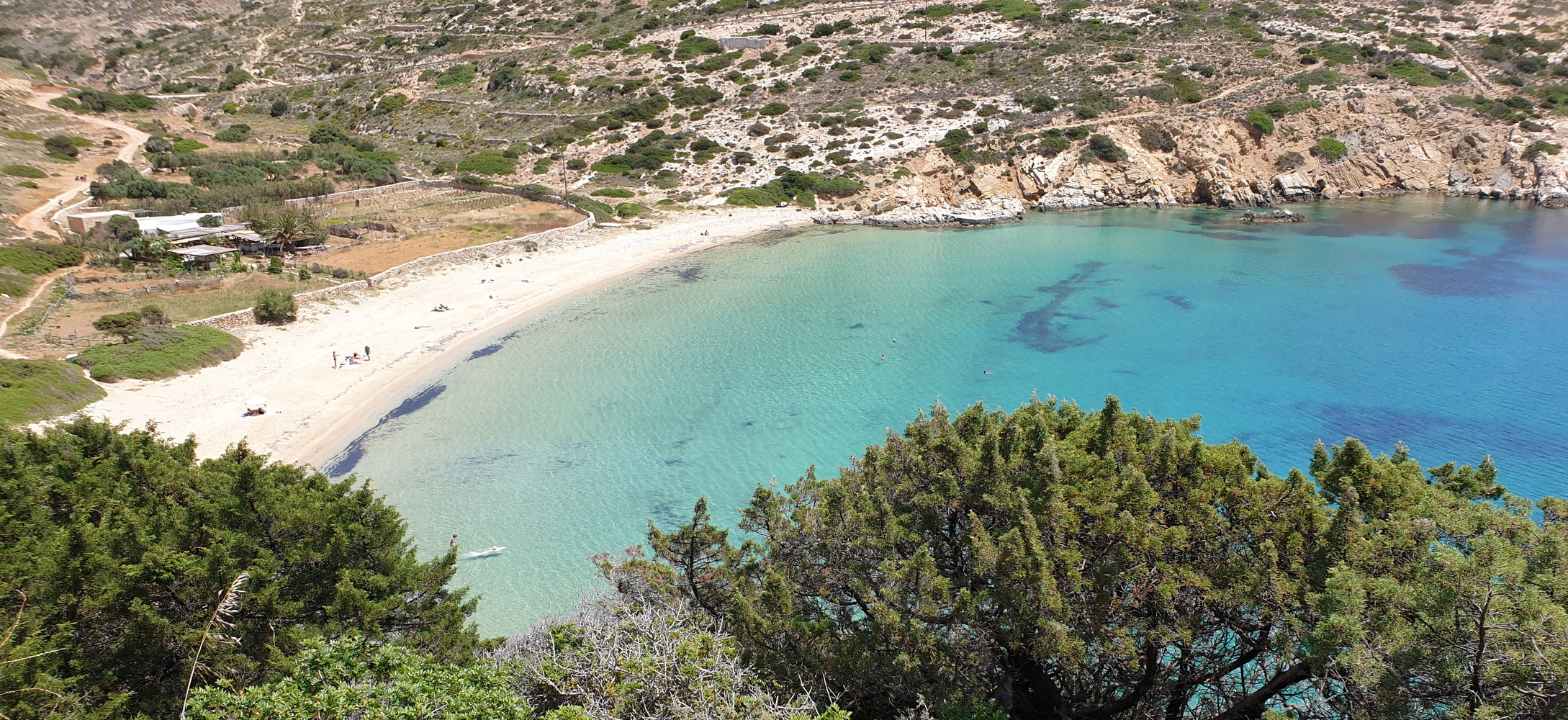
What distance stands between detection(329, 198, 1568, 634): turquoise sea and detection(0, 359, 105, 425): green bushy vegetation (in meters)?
7.06

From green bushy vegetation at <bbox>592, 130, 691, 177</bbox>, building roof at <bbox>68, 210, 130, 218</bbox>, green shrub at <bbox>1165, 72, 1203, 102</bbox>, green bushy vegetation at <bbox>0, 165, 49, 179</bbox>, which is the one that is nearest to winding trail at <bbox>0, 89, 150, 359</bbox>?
building roof at <bbox>68, 210, 130, 218</bbox>

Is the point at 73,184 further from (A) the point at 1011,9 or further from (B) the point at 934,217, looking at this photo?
(A) the point at 1011,9

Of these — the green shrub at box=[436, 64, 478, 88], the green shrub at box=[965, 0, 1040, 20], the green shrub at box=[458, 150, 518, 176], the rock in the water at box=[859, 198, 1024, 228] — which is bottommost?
the rock in the water at box=[859, 198, 1024, 228]

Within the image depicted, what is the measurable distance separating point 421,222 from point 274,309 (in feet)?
60.8

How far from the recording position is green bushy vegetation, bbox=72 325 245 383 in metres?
21.7

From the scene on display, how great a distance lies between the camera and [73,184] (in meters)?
46.0

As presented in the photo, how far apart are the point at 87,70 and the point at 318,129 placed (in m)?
41.1

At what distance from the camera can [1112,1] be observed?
254 feet

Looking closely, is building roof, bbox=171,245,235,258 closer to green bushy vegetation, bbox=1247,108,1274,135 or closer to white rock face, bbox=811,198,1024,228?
white rock face, bbox=811,198,1024,228

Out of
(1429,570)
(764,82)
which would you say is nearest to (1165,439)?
(1429,570)

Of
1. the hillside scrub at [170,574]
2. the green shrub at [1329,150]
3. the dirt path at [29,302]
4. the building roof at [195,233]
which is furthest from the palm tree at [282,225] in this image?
the green shrub at [1329,150]

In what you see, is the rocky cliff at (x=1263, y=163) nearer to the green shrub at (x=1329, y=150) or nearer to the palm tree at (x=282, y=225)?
the green shrub at (x=1329, y=150)

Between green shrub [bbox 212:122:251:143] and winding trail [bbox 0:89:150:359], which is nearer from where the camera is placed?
winding trail [bbox 0:89:150:359]

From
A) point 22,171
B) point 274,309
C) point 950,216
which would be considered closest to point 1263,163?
point 950,216
